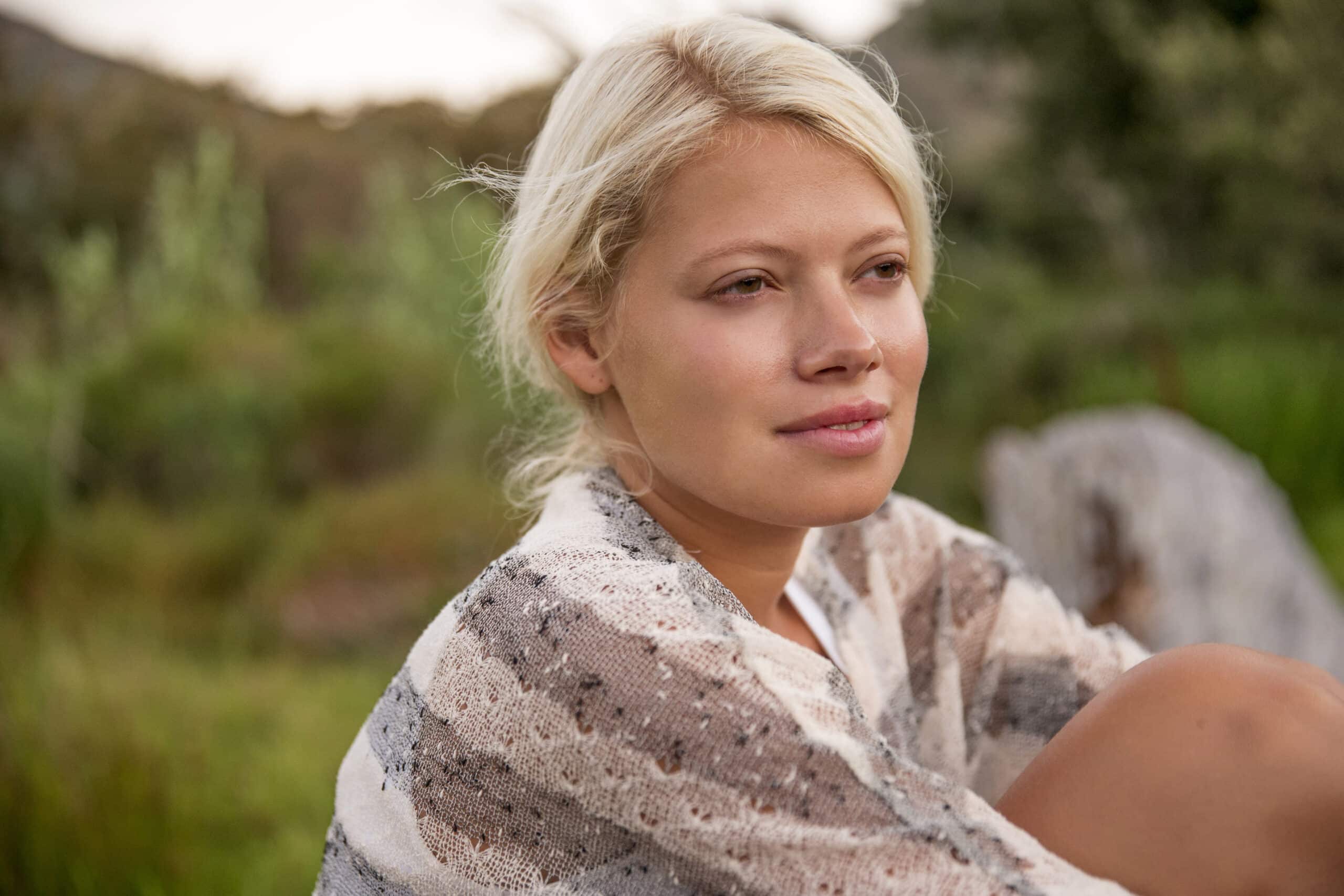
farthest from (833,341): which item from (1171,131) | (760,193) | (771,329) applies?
(1171,131)

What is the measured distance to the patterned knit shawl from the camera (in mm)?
1077

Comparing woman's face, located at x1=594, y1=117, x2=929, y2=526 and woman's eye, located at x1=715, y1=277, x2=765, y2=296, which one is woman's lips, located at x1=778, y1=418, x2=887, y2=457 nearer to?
woman's face, located at x1=594, y1=117, x2=929, y2=526

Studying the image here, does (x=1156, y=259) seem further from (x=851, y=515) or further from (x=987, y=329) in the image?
(x=851, y=515)

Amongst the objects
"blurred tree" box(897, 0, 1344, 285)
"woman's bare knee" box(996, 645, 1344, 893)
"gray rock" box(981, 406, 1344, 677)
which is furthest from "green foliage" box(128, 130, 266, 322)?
"blurred tree" box(897, 0, 1344, 285)

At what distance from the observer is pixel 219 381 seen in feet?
18.3

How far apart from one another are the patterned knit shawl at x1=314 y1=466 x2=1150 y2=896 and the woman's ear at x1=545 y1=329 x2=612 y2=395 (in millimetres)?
155

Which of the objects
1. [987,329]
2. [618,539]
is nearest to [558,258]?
[618,539]

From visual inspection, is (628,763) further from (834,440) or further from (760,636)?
(834,440)

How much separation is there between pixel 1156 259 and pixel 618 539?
1062 cm

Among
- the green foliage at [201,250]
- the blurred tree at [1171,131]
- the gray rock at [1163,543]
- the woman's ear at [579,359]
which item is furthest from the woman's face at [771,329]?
the blurred tree at [1171,131]

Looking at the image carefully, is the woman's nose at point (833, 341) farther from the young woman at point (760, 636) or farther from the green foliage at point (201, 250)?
the green foliage at point (201, 250)

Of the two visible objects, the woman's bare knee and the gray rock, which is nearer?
the woman's bare knee

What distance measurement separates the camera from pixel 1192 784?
118 centimetres

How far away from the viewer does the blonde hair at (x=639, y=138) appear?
141 cm
